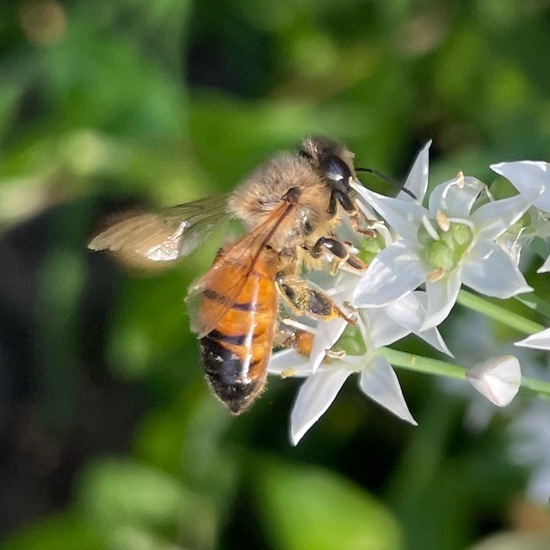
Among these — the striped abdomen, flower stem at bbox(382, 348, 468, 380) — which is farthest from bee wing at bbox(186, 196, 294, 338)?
flower stem at bbox(382, 348, 468, 380)

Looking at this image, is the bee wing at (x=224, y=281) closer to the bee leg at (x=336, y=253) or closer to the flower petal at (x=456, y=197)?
the bee leg at (x=336, y=253)

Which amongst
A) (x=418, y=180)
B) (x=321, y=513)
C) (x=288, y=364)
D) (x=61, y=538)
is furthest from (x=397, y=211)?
(x=61, y=538)

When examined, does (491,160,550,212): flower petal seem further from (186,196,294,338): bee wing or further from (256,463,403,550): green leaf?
(256,463,403,550): green leaf

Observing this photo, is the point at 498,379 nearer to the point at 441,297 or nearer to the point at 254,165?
the point at 441,297

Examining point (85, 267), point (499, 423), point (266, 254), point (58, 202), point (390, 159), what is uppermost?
point (266, 254)

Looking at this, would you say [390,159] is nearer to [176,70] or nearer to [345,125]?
[345,125]

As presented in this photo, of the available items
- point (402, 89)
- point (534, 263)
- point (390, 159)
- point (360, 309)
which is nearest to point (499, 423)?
point (534, 263)
